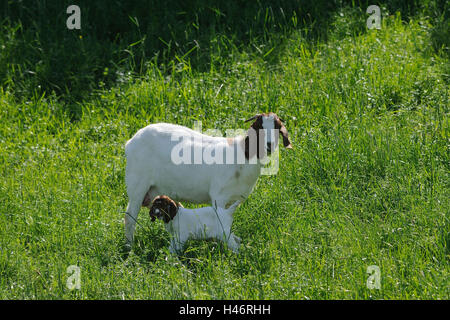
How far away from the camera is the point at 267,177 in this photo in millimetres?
6965

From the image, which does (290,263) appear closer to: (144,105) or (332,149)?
(332,149)

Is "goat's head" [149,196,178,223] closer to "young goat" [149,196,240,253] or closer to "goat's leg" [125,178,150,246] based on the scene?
"young goat" [149,196,240,253]

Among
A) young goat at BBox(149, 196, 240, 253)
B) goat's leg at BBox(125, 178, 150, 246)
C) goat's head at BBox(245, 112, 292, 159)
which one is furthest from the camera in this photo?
goat's leg at BBox(125, 178, 150, 246)

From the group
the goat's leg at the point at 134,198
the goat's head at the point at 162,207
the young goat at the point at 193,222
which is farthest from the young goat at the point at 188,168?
the goat's head at the point at 162,207

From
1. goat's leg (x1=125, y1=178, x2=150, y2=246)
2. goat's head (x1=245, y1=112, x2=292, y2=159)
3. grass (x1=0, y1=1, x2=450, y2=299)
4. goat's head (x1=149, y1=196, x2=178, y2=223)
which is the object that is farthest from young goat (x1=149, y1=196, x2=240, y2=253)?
goat's head (x1=245, y1=112, x2=292, y2=159)

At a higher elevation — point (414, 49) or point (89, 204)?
point (414, 49)

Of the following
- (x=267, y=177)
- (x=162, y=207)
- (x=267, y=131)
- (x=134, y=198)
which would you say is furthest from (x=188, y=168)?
(x=267, y=177)

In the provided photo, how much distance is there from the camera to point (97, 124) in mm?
8516

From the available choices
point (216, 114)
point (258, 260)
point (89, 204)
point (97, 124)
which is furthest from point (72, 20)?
point (258, 260)

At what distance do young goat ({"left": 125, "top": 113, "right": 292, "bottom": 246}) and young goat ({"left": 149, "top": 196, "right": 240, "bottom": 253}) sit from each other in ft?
0.39

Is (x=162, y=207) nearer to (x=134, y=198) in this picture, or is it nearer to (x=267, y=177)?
(x=134, y=198)

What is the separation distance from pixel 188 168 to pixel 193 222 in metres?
0.45

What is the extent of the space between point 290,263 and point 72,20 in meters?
5.84

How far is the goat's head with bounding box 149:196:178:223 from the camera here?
5750 millimetres
